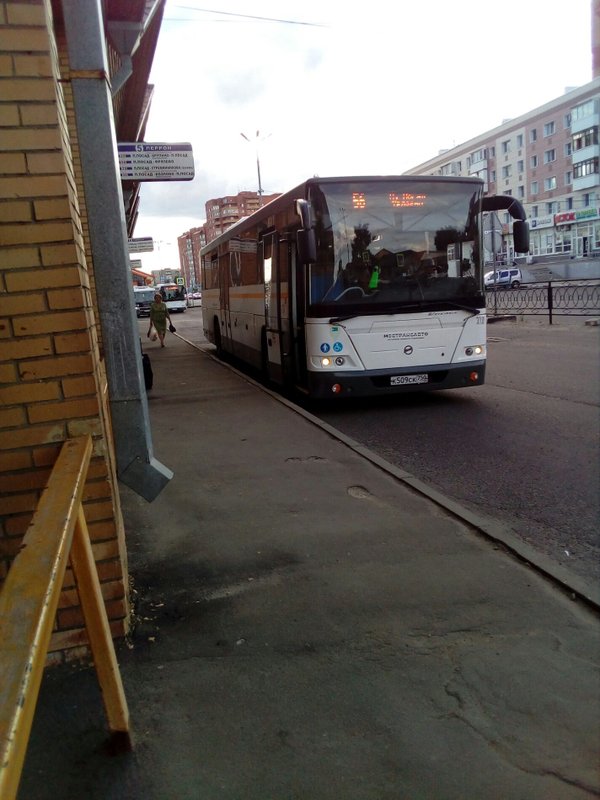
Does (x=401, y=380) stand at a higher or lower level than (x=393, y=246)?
lower

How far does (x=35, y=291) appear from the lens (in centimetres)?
265

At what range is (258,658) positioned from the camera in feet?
9.84

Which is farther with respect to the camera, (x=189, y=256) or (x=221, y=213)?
(x=189, y=256)

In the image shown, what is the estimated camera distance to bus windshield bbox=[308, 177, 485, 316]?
8.79 meters

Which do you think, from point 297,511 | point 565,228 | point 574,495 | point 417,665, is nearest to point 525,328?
point 574,495

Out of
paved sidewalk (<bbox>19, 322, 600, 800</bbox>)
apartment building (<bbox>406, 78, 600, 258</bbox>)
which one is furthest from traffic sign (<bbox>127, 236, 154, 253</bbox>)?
apartment building (<bbox>406, 78, 600, 258</bbox>)

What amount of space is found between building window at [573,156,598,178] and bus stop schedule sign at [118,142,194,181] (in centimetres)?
6178

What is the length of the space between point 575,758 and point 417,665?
72 cm

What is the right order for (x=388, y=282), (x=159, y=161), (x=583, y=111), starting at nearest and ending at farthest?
(x=388, y=282)
(x=159, y=161)
(x=583, y=111)

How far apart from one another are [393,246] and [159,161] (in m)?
4.03

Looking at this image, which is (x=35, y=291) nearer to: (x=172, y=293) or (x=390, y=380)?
(x=390, y=380)

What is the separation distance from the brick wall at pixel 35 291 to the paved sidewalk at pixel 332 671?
0.63 metres

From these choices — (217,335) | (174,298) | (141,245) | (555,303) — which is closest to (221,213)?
(174,298)

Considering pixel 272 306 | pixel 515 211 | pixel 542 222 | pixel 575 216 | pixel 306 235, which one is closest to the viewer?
pixel 306 235
